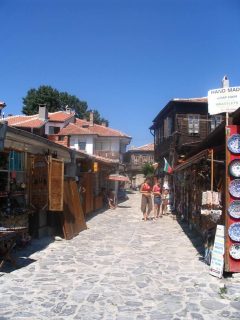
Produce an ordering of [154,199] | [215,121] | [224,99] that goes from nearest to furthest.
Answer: [224,99], [154,199], [215,121]

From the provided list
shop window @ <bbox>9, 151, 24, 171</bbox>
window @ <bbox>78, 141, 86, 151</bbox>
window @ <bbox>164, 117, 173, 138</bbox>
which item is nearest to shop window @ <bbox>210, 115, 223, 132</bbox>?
window @ <bbox>164, 117, 173, 138</bbox>

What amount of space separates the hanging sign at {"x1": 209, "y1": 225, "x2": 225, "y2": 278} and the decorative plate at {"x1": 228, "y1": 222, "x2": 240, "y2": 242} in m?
0.18

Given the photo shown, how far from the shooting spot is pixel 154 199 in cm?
1939

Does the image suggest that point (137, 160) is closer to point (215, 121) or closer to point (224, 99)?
point (215, 121)

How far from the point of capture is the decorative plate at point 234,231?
25.9 ft

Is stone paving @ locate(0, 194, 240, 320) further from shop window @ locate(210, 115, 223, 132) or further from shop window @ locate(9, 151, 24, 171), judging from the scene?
shop window @ locate(210, 115, 223, 132)

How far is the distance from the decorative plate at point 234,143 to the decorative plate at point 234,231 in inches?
57.8

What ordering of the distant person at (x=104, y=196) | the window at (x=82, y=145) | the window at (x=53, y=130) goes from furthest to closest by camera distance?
the window at (x=82, y=145) < the window at (x=53, y=130) < the distant person at (x=104, y=196)

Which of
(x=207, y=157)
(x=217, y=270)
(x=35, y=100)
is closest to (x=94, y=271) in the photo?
(x=217, y=270)

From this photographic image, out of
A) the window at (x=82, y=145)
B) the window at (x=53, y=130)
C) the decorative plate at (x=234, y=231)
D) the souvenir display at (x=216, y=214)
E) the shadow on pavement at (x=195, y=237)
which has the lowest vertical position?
the shadow on pavement at (x=195, y=237)

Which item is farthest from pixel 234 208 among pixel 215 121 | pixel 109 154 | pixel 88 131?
pixel 109 154

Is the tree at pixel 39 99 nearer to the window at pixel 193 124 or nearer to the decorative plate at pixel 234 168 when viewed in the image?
the window at pixel 193 124

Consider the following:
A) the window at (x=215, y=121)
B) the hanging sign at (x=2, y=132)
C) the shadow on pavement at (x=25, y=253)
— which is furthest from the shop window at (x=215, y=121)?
the hanging sign at (x=2, y=132)

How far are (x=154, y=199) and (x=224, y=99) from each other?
11.3 meters
